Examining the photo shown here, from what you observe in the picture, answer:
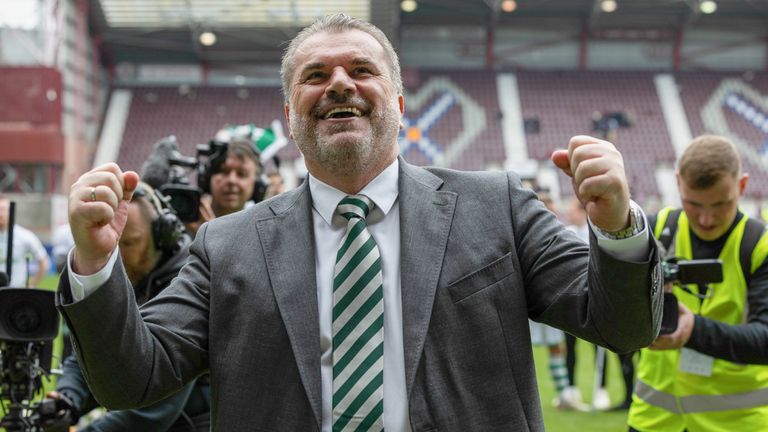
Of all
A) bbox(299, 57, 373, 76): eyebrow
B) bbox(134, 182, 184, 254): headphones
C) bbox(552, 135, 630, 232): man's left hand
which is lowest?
bbox(552, 135, 630, 232): man's left hand

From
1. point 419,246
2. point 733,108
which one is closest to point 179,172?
point 419,246

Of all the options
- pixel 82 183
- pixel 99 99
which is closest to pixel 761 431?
pixel 82 183

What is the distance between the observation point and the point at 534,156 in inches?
1074

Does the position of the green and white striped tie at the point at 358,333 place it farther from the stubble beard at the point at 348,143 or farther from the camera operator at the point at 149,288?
the camera operator at the point at 149,288

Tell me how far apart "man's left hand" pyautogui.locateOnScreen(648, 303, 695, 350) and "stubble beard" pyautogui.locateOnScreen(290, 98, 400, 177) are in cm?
113

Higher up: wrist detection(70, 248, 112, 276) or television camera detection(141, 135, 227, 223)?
television camera detection(141, 135, 227, 223)

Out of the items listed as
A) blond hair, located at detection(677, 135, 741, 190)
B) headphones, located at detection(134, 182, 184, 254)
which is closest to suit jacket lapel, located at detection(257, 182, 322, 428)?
headphones, located at detection(134, 182, 184, 254)

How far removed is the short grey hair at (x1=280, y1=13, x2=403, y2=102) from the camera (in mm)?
1929

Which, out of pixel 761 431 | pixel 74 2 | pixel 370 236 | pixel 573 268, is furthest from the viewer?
pixel 74 2

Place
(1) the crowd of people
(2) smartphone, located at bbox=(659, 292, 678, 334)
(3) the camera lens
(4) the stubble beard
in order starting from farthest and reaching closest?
(3) the camera lens
(2) smartphone, located at bbox=(659, 292, 678, 334)
(4) the stubble beard
(1) the crowd of people

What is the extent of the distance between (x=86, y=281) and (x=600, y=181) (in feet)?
3.07

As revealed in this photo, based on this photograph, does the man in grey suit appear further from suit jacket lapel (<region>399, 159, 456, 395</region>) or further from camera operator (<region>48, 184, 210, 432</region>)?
camera operator (<region>48, 184, 210, 432</region>)

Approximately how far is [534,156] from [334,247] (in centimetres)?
2596

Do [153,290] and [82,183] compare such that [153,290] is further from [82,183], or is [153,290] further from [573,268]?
[573,268]
